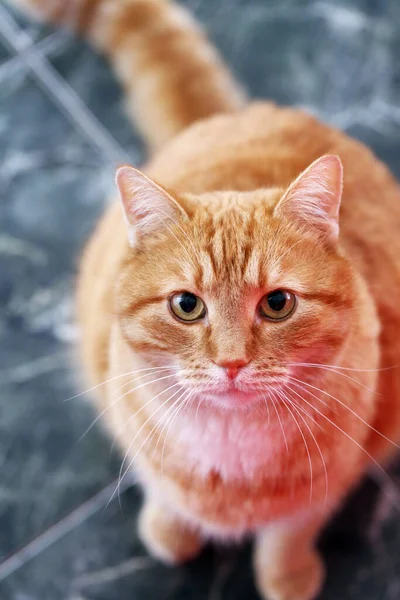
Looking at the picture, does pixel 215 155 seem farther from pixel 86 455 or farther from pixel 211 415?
pixel 86 455

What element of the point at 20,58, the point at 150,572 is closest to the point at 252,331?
the point at 150,572

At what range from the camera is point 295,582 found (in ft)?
4.57

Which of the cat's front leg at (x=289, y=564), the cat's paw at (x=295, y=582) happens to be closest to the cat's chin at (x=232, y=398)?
the cat's front leg at (x=289, y=564)

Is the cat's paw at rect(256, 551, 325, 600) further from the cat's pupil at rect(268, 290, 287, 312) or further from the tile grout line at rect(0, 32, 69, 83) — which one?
the tile grout line at rect(0, 32, 69, 83)

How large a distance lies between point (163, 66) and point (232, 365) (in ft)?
3.13

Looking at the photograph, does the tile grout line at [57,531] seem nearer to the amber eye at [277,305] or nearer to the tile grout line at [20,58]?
the amber eye at [277,305]

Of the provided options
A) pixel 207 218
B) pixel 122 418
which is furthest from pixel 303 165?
pixel 122 418

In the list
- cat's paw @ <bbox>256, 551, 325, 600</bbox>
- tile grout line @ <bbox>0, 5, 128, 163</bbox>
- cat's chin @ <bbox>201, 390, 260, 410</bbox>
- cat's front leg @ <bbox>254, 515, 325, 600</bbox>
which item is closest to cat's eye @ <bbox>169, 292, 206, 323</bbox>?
cat's chin @ <bbox>201, 390, 260, 410</bbox>

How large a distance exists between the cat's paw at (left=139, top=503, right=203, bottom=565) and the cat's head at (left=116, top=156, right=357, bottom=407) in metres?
0.56

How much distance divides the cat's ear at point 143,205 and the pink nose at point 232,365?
0.72 feet

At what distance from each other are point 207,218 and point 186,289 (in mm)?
113

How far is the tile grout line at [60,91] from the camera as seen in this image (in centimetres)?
191

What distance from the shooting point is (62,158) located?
1.90 metres

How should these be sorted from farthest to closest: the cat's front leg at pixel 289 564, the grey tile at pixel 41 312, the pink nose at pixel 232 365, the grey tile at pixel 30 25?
the grey tile at pixel 30 25
the grey tile at pixel 41 312
the cat's front leg at pixel 289 564
the pink nose at pixel 232 365
